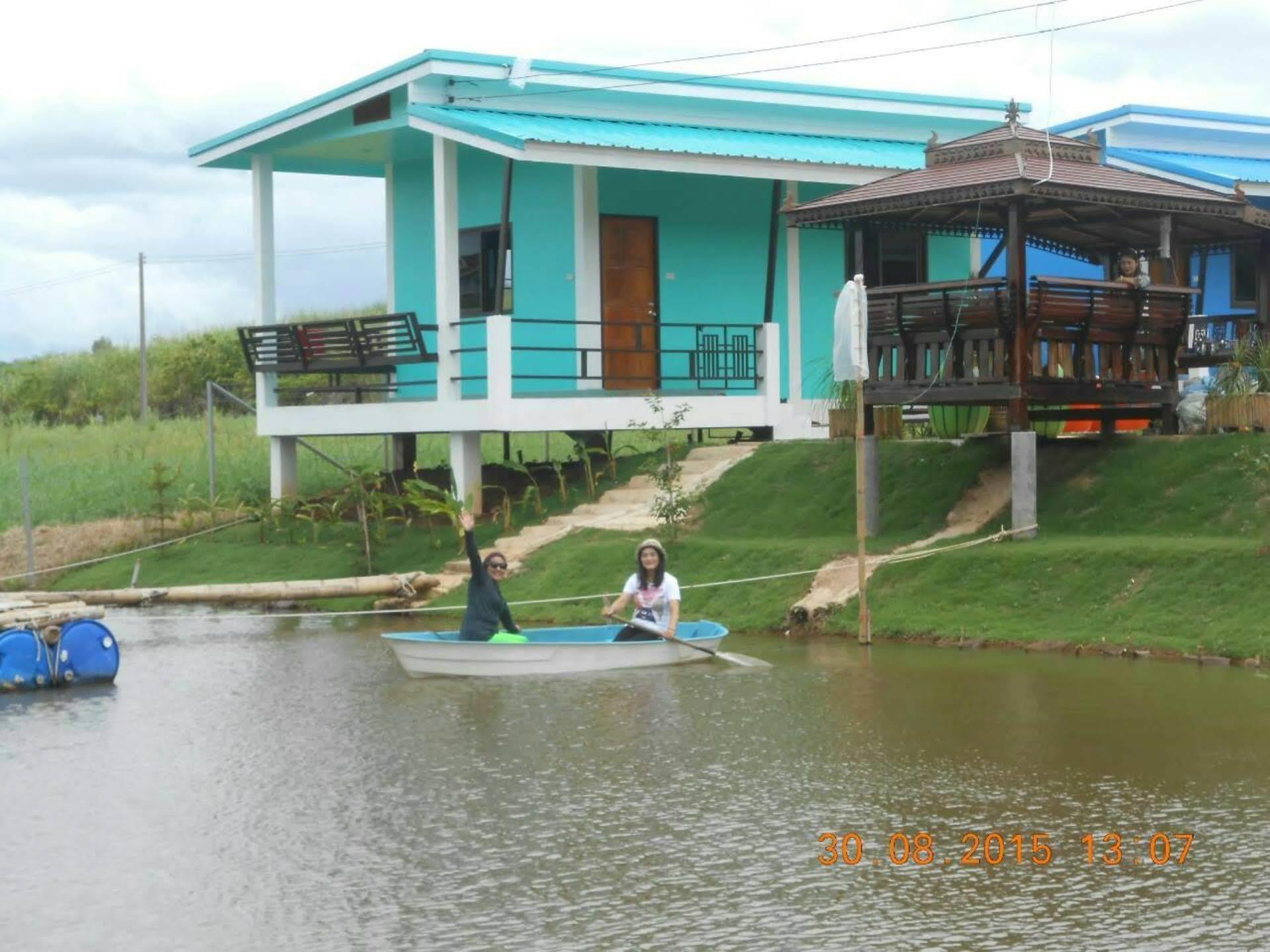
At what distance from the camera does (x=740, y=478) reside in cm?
2439

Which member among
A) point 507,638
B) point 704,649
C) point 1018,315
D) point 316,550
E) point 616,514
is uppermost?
point 1018,315

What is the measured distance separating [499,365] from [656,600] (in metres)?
7.82

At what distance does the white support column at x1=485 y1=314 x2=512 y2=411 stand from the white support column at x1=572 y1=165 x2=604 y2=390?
234 centimetres

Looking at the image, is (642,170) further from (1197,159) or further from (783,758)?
(783,758)

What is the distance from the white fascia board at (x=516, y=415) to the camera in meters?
25.1

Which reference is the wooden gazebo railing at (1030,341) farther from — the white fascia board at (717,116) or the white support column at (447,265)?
the white fascia board at (717,116)

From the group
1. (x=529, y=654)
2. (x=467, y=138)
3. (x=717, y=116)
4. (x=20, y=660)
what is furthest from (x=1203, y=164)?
(x=20, y=660)

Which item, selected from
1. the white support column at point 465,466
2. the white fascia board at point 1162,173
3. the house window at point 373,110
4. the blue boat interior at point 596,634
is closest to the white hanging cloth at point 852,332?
the blue boat interior at point 596,634

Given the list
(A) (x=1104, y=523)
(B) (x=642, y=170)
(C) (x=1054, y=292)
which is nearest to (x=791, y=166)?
Answer: (B) (x=642, y=170)

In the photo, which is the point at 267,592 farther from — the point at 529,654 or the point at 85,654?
the point at 529,654

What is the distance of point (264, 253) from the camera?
98.3 ft

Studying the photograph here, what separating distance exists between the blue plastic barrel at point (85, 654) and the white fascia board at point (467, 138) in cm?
939

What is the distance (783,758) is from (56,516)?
21.3 m

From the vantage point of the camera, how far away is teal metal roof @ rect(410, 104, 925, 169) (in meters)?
24.8
